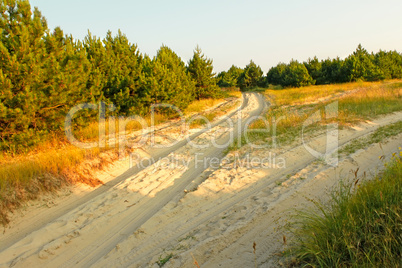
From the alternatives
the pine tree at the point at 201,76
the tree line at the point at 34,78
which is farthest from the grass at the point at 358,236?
the pine tree at the point at 201,76

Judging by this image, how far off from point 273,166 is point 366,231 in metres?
3.91

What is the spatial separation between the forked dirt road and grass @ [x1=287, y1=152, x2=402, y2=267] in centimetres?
56

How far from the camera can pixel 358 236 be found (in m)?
2.72

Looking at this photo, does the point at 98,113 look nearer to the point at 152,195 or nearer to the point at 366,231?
the point at 152,195

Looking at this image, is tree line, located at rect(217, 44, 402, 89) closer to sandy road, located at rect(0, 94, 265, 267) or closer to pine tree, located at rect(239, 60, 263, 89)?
pine tree, located at rect(239, 60, 263, 89)

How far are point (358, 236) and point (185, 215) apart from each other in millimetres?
2824

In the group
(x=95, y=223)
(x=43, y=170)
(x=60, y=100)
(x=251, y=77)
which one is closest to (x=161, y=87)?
(x=60, y=100)

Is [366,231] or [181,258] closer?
[366,231]

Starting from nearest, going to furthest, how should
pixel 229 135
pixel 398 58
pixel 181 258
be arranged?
pixel 181 258, pixel 229 135, pixel 398 58

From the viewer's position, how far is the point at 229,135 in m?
10.8

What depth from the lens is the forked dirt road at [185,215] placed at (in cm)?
372

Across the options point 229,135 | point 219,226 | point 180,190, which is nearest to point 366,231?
point 219,226

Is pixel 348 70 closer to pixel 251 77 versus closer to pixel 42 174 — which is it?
pixel 251 77

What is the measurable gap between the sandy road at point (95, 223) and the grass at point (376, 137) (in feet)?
13.4
